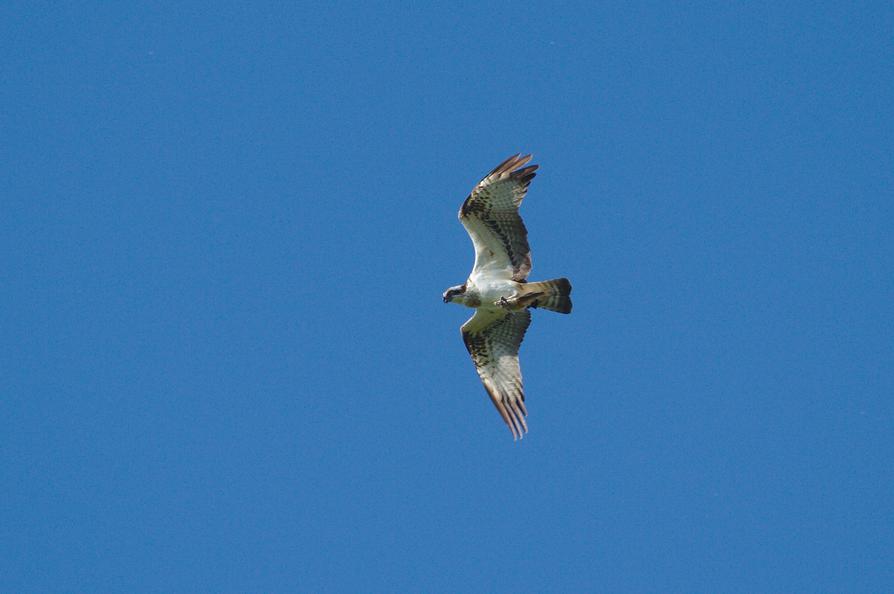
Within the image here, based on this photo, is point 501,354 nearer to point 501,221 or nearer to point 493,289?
point 493,289

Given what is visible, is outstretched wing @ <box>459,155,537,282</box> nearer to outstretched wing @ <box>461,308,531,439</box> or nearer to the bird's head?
the bird's head

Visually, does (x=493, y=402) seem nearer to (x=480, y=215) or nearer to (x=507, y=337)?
(x=507, y=337)

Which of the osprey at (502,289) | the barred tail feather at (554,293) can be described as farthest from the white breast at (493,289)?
the barred tail feather at (554,293)

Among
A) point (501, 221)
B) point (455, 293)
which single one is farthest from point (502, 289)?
point (501, 221)

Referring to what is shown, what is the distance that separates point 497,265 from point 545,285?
0.87 meters

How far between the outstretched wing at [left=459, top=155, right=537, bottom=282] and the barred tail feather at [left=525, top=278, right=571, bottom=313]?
0.34m

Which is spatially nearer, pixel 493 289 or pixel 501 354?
pixel 493 289

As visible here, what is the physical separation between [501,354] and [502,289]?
4.32 ft

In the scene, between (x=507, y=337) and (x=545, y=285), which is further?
(x=507, y=337)

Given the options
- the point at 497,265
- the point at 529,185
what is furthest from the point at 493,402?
the point at 529,185

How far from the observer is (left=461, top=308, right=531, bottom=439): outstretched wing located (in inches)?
655

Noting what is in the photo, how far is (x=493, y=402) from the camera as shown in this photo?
54.6 ft

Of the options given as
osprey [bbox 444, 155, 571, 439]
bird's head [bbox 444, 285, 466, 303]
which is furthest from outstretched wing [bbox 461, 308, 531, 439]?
bird's head [bbox 444, 285, 466, 303]

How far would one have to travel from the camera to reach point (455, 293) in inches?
639
